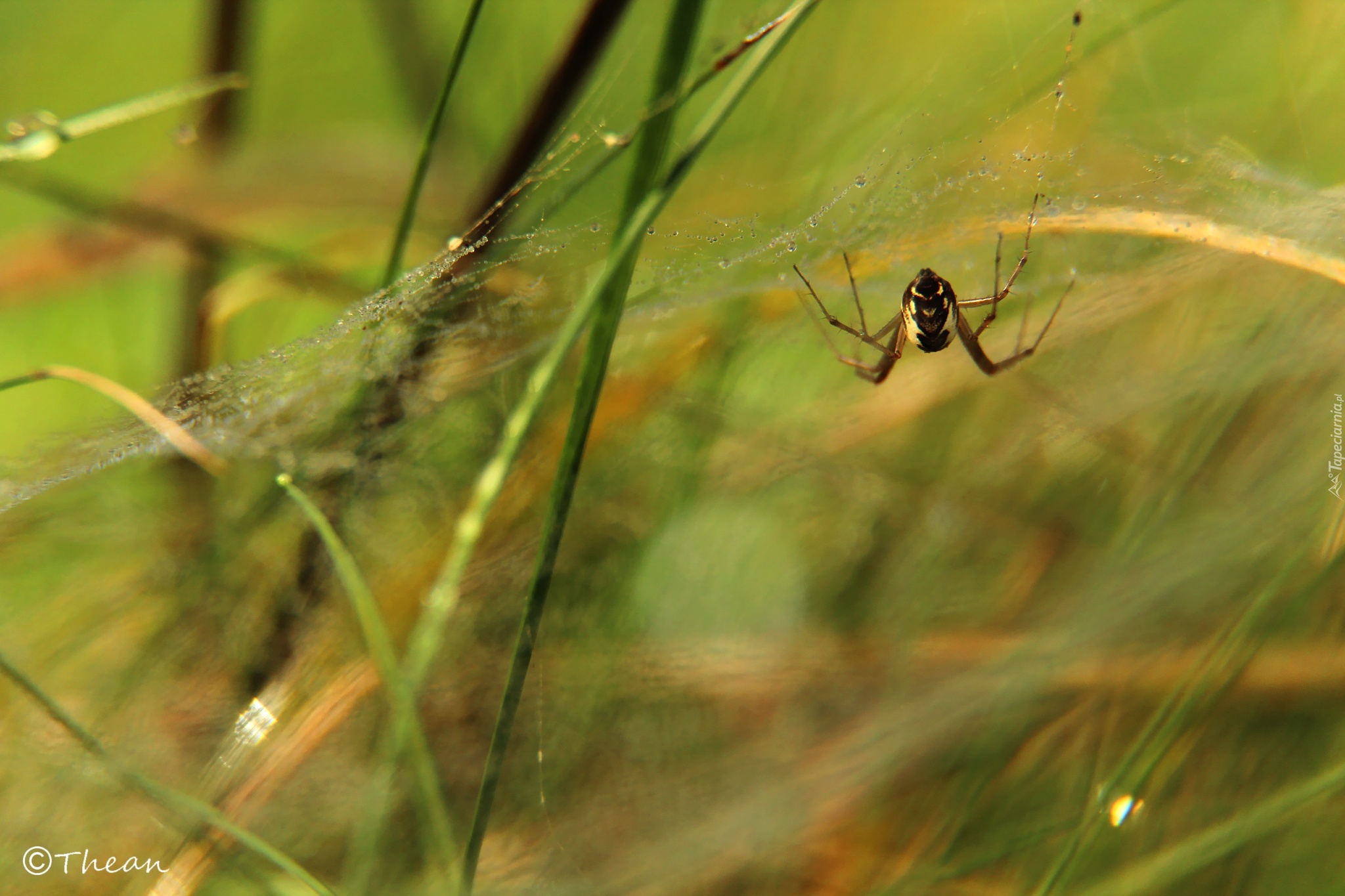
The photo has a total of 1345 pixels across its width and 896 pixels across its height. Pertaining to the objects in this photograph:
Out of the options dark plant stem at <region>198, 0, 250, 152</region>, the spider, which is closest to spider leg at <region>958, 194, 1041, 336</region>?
the spider

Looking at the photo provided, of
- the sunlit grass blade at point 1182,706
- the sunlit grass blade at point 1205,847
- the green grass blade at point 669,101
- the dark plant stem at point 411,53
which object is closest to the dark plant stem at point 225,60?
the dark plant stem at point 411,53

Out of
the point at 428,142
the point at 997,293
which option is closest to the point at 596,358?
the point at 428,142

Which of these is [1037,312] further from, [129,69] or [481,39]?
[129,69]

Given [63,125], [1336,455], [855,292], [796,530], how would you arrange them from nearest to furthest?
[63,125] < [1336,455] < [855,292] < [796,530]

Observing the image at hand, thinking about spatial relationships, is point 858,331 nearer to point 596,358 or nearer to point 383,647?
point 596,358

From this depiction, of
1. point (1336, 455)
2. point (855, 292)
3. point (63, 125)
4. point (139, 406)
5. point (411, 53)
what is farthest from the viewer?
point (411, 53)

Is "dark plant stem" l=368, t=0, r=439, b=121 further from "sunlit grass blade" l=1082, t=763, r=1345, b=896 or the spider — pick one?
"sunlit grass blade" l=1082, t=763, r=1345, b=896
